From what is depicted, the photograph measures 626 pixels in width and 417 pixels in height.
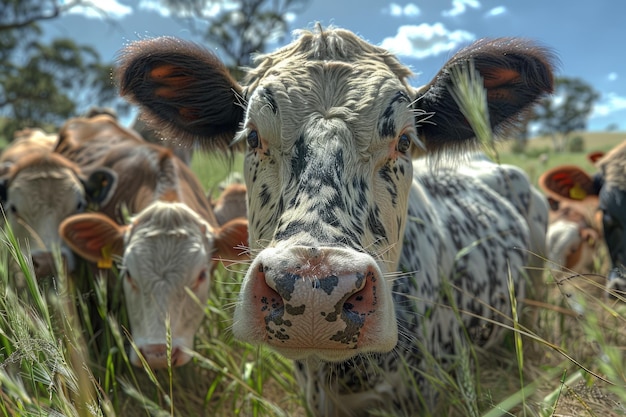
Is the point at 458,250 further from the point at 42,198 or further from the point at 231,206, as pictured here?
the point at 42,198

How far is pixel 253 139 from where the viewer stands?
93.3 inches

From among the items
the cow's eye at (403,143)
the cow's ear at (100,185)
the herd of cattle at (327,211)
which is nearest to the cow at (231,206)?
the herd of cattle at (327,211)

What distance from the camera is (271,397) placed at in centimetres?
336

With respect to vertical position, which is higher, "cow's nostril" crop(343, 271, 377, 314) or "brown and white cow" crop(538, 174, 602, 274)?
"cow's nostril" crop(343, 271, 377, 314)

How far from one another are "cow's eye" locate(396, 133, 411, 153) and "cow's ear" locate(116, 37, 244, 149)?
0.86m

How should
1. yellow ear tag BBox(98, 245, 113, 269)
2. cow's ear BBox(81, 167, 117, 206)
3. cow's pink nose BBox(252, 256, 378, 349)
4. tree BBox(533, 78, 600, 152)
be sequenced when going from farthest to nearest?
1. tree BBox(533, 78, 600, 152)
2. cow's ear BBox(81, 167, 117, 206)
3. yellow ear tag BBox(98, 245, 113, 269)
4. cow's pink nose BBox(252, 256, 378, 349)

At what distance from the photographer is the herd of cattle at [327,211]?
1.69 metres

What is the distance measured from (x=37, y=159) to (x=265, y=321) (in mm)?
3648

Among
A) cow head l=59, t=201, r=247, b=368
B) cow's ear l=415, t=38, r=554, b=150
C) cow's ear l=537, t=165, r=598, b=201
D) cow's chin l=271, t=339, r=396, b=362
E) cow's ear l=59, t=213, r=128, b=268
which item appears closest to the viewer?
cow's chin l=271, t=339, r=396, b=362

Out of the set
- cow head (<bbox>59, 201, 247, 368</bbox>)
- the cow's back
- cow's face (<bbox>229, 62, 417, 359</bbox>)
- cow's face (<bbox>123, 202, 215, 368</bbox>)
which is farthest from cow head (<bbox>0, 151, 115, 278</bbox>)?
the cow's back

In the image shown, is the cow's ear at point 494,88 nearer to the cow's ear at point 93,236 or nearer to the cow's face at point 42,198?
the cow's ear at point 93,236

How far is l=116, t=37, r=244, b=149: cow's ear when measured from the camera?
106 inches

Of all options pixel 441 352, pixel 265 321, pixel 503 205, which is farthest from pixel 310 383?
pixel 503 205

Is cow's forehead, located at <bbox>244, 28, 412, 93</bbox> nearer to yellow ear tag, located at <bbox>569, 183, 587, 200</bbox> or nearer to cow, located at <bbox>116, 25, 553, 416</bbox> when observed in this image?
cow, located at <bbox>116, 25, 553, 416</bbox>
